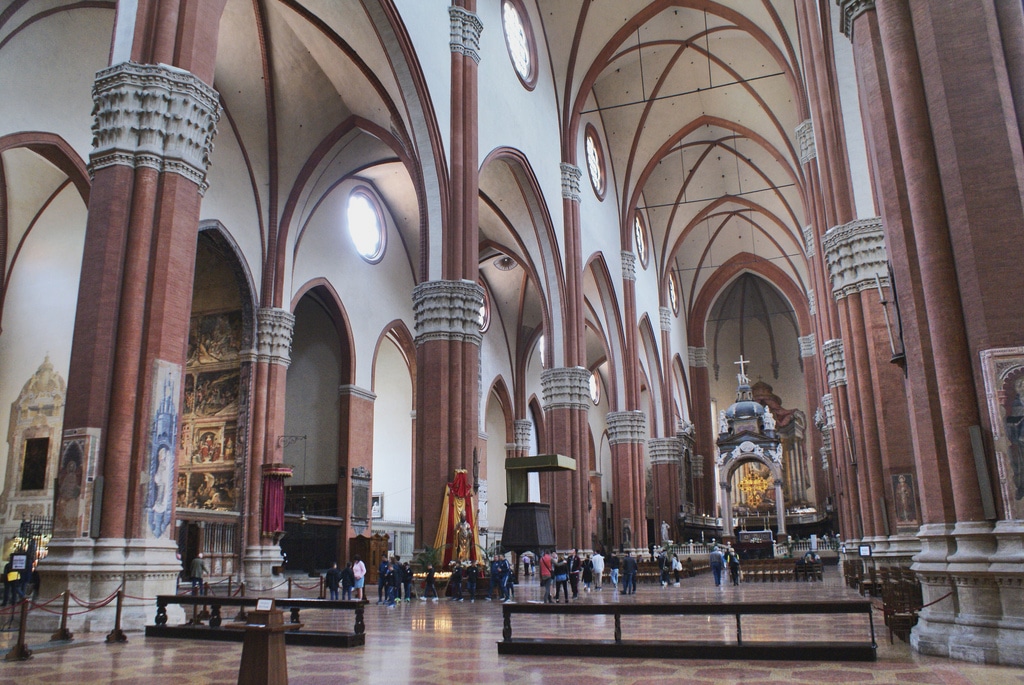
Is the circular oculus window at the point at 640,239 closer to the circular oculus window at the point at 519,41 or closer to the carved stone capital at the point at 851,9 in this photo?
the circular oculus window at the point at 519,41

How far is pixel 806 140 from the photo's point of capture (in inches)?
902

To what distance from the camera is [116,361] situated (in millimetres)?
9453

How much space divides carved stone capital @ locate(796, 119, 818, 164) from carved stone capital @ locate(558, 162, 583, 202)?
6670 millimetres

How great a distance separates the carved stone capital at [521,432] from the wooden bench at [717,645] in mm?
26499

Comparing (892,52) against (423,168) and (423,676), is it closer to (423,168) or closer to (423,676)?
(423,676)

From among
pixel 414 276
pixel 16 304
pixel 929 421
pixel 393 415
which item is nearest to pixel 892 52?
pixel 929 421

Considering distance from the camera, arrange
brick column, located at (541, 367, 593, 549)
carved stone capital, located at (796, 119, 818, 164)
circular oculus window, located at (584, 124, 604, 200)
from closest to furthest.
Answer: brick column, located at (541, 367, 593, 549), carved stone capital, located at (796, 119, 818, 164), circular oculus window, located at (584, 124, 604, 200)

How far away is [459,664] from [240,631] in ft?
9.99

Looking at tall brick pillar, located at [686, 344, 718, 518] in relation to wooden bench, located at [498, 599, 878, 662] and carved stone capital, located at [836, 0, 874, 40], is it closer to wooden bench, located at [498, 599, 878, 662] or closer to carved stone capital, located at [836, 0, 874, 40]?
carved stone capital, located at [836, 0, 874, 40]

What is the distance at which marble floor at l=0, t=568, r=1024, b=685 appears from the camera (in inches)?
229

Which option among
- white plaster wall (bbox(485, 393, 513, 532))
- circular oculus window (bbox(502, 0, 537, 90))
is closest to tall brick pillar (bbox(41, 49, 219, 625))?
circular oculus window (bbox(502, 0, 537, 90))

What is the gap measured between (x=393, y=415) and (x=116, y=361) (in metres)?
20.7

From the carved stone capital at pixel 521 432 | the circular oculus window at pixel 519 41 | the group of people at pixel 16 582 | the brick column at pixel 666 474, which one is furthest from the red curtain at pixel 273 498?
the brick column at pixel 666 474

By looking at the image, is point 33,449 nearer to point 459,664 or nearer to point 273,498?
point 273,498
